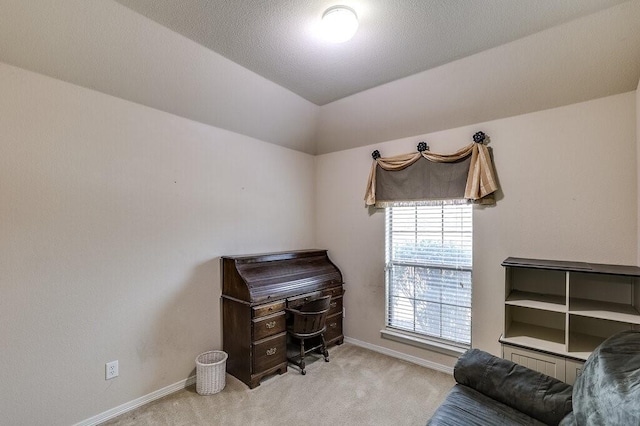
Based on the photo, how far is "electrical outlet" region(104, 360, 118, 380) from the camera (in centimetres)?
225

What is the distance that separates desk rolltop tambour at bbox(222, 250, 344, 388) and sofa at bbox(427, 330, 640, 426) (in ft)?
5.24

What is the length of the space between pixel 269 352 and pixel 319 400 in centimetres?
62

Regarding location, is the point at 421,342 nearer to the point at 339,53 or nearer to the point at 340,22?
the point at 339,53

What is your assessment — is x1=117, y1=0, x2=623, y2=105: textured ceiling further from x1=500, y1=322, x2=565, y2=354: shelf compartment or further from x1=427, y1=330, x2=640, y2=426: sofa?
x1=500, y1=322, x2=565, y2=354: shelf compartment

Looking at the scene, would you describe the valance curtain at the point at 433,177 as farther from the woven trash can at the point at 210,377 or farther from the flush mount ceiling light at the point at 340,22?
the woven trash can at the point at 210,377

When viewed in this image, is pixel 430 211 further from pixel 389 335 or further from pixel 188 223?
pixel 188 223

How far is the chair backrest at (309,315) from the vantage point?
2842 millimetres

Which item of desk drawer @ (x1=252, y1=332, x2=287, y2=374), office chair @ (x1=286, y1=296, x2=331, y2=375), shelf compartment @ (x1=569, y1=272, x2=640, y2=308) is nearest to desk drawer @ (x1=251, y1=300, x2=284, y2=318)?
office chair @ (x1=286, y1=296, x2=331, y2=375)

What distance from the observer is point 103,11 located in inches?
70.7

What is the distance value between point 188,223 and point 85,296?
928 millimetres

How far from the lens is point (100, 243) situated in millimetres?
2246

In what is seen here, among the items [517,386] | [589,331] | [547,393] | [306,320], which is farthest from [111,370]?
[589,331]

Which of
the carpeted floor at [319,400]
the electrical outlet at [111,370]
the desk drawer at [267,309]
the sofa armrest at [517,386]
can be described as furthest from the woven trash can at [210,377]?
the sofa armrest at [517,386]

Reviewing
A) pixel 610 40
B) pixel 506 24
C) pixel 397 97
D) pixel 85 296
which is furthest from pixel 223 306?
pixel 610 40
